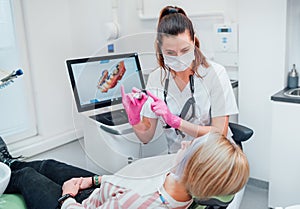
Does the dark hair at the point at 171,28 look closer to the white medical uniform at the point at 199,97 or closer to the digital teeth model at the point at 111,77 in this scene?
the white medical uniform at the point at 199,97

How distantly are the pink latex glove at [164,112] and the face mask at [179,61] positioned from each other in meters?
0.15

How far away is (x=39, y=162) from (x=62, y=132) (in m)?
0.62

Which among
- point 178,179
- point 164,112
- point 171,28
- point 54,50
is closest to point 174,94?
point 164,112

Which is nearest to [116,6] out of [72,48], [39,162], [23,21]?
[72,48]

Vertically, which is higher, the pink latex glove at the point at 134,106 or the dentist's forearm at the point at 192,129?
the pink latex glove at the point at 134,106

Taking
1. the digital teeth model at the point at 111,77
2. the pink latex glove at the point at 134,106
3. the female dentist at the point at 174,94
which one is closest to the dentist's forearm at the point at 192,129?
the female dentist at the point at 174,94

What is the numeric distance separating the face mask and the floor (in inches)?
45.1

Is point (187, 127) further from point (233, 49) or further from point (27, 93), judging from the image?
point (27, 93)

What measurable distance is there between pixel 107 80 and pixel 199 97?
17.4 inches

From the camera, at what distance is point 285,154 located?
2203 millimetres

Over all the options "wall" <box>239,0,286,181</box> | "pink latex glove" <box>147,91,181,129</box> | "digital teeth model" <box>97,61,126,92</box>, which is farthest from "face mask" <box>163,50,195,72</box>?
"wall" <box>239,0,286,181</box>

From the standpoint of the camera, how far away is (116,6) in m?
2.98

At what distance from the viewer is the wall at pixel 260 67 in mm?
2287

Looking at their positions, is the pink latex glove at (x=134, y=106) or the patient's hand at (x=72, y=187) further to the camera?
the patient's hand at (x=72, y=187)
